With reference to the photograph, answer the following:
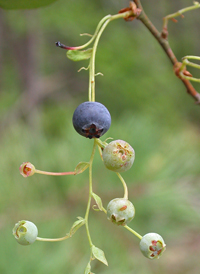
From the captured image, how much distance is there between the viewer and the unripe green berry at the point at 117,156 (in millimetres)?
516

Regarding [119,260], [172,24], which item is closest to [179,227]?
[119,260]

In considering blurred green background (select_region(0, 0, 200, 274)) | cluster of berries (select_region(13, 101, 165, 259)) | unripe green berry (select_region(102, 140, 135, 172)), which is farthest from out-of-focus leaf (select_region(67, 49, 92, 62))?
blurred green background (select_region(0, 0, 200, 274))

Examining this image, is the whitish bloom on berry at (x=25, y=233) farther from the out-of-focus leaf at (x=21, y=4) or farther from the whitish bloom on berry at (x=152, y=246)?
the out-of-focus leaf at (x=21, y=4)

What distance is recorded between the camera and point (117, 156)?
1.69ft

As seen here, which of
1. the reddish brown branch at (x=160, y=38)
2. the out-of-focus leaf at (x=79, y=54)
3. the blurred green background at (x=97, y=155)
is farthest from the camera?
the blurred green background at (x=97, y=155)

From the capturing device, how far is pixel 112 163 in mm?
517

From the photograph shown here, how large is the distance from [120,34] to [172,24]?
131cm

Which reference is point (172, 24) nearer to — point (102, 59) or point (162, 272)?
point (102, 59)

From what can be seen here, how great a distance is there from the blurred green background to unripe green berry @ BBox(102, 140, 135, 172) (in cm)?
78

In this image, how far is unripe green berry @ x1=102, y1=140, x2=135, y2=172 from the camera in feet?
1.69

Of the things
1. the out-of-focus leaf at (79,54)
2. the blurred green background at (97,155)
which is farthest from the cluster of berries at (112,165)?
the blurred green background at (97,155)

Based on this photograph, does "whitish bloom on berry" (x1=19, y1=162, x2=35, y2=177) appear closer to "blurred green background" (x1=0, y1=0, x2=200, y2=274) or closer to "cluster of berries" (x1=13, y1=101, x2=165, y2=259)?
"cluster of berries" (x1=13, y1=101, x2=165, y2=259)

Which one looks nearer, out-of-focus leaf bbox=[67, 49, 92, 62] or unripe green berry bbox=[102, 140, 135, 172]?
unripe green berry bbox=[102, 140, 135, 172]

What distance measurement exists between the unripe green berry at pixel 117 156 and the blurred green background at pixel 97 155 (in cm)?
78
